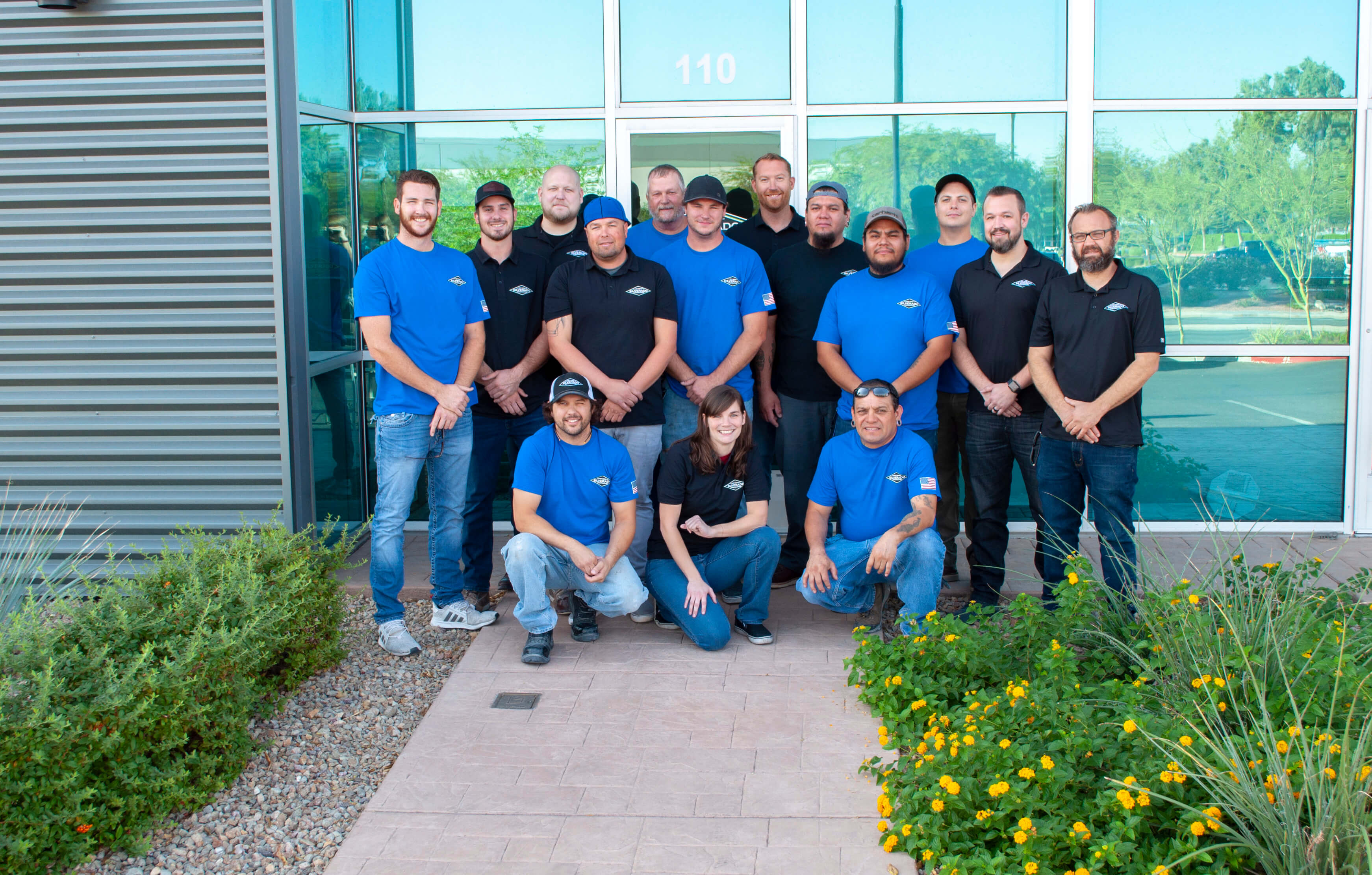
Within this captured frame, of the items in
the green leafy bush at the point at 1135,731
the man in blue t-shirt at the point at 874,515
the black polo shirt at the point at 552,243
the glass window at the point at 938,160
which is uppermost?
the glass window at the point at 938,160

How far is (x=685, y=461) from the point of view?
176 inches

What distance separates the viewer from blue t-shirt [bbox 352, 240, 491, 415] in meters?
4.42

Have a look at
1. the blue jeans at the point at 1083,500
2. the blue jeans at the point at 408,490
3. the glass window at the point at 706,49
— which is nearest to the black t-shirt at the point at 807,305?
the blue jeans at the point at 1083,500

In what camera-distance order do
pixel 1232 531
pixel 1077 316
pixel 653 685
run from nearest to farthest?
pixel 653 685, pixel 1077 316, pixel 1232 531

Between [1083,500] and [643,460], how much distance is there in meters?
1.84

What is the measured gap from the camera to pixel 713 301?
4.93 meters

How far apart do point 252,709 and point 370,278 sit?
5.52 feet

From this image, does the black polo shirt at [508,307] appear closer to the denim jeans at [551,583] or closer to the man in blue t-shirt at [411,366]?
the man in blue t-shirt at [411,366]

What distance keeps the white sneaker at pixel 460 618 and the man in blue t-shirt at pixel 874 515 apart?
134 centimetres

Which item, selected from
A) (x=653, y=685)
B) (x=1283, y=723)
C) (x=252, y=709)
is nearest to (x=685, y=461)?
(x=653, y=685)

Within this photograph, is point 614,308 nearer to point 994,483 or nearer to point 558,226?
point 558,226

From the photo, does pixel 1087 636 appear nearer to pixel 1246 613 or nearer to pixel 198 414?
pixel 1246 613

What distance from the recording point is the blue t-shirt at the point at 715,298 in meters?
4.91

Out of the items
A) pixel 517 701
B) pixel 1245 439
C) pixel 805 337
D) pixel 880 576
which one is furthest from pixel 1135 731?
pixel 1245 439
